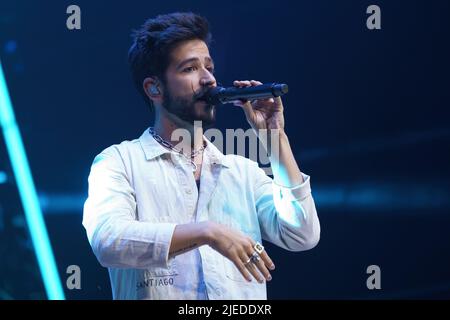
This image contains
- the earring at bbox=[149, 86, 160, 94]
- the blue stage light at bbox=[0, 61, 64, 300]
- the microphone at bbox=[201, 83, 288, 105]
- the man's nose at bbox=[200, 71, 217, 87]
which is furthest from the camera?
the blue stage light at bbox=[0, 61, 64, 300]

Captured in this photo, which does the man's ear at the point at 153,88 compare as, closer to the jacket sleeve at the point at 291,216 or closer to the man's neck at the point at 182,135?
the man's neck at the point at 182,135

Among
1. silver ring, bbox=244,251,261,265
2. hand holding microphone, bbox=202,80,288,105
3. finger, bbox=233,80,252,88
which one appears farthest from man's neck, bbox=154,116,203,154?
silver ring, bbox=244,251,261,265

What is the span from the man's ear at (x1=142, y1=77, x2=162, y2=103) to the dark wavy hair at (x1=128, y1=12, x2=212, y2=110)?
0.01m

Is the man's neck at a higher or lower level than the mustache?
lower

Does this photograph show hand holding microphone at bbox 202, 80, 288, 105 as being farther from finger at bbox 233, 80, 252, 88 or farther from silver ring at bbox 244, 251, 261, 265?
silver ring at bbox 244, 251, 261, 265

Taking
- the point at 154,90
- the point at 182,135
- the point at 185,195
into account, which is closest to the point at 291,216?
the point at 185,195

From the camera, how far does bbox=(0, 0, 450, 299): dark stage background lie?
2.10 metres

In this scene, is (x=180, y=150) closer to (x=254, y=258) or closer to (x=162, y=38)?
(x=162, y=38)

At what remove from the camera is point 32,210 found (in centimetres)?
211

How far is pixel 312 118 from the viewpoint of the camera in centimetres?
218

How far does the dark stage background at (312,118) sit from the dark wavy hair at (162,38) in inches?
10.4

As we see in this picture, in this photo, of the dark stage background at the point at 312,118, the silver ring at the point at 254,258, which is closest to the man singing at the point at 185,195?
the silver ring at the point at 254,258

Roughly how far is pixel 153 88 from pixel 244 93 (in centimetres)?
37
